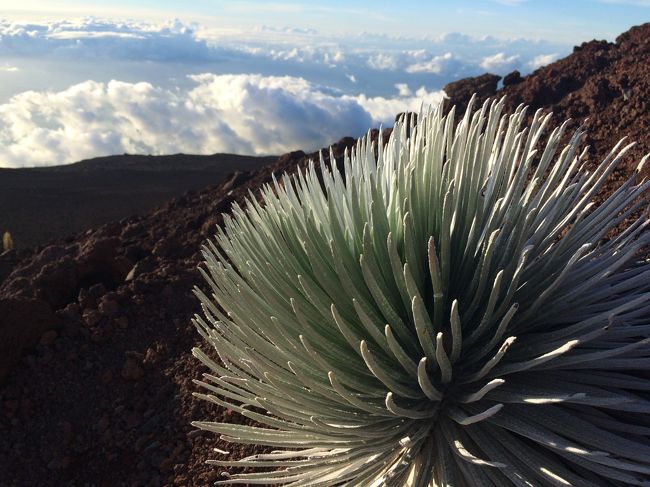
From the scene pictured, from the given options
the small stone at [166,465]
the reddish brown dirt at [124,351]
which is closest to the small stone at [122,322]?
the reddish brown dirt at [124,351]

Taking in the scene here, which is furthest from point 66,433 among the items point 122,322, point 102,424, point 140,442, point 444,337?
point 444,337

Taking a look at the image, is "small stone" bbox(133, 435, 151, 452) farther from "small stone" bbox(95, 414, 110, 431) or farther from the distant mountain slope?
the distant mountain slope

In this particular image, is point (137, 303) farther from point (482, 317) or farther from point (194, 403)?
point (482, 317)

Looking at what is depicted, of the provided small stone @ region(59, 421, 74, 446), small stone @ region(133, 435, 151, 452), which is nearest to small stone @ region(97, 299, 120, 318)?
small stone @ region(59, 421, 74, 446)

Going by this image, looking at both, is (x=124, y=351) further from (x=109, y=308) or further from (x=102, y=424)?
(x=102, y=424)

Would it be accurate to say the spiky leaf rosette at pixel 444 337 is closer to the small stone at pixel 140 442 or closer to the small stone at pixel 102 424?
the small stone at pixel 140 442
